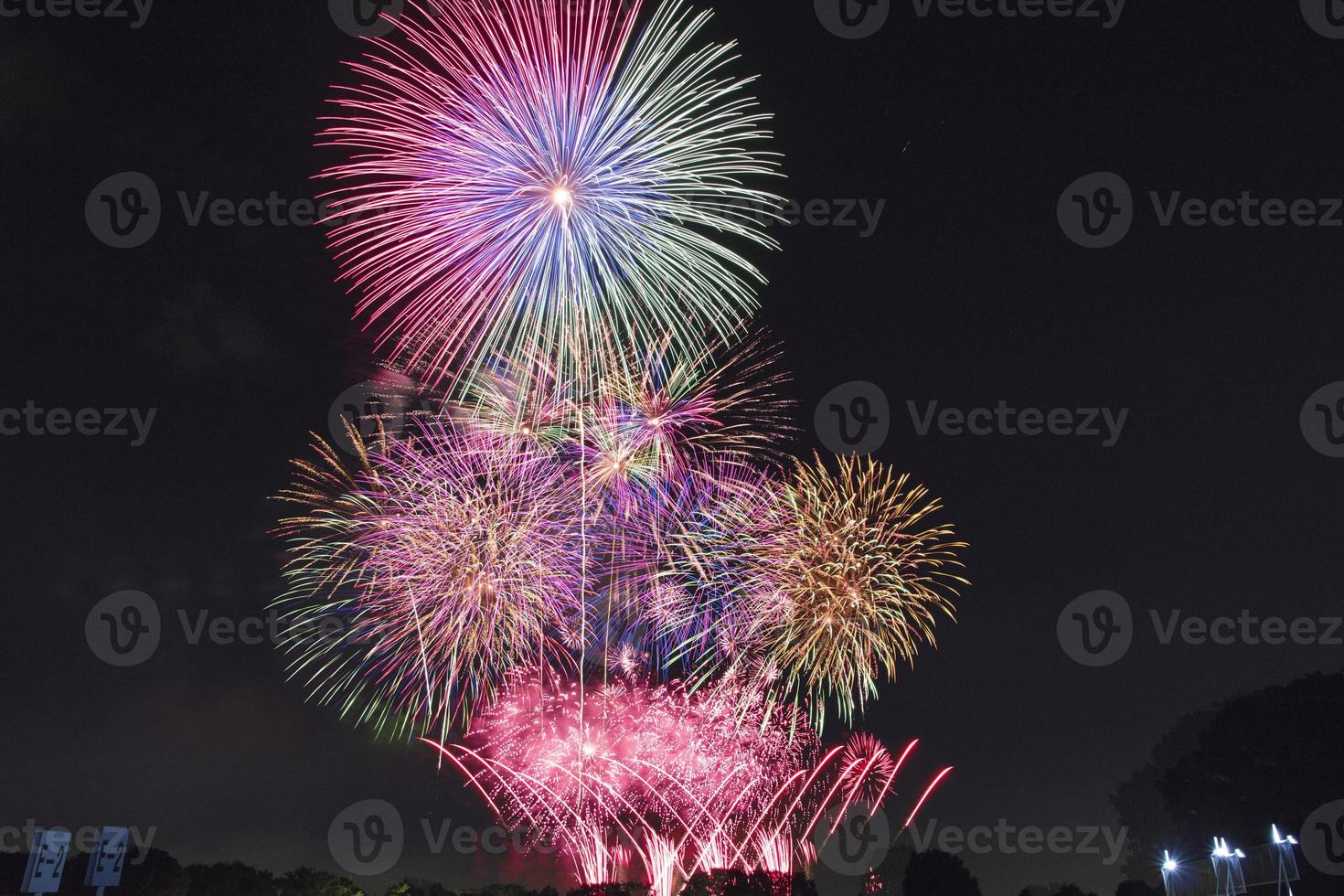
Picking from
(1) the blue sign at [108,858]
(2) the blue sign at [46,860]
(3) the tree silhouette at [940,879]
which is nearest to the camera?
(2) the blue sign at [46,860]

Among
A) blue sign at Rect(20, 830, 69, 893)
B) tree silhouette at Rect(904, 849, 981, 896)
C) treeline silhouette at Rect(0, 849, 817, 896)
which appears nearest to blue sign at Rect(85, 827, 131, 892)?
blue sign at Rect(20, 830, 69, 893)

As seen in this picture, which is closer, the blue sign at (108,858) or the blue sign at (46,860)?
the blue sign at (46,860)

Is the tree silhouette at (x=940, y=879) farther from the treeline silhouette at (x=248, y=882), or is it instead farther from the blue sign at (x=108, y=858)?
the blue sign at (x=108, y=858)

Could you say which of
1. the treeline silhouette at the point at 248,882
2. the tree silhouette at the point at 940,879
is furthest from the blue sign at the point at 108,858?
the tree silhouette at the point at 940,879

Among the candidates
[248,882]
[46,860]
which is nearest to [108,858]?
[46,860]

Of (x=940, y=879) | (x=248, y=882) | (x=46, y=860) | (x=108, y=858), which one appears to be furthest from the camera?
(x=248, y=882)

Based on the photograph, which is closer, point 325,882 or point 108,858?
point 108,858

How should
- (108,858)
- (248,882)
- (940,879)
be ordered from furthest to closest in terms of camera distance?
1. (248,882)
2. (940,879)
3. (108,858)

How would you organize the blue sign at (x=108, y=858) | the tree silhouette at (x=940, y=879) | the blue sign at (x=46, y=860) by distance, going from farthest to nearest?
1. the tree silhouette at (x=940, y=879)
2. the blue sign at (x=108, y=858)
3. the blue sign at (x=46, y=860)

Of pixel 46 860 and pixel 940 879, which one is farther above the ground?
pixel 46 860

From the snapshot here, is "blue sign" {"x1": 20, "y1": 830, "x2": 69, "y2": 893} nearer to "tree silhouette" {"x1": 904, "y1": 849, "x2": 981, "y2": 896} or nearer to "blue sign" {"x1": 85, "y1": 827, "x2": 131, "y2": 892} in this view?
"blue sign" {"x1": 85, "y1": 827, "x2": 131, "y2": 892}

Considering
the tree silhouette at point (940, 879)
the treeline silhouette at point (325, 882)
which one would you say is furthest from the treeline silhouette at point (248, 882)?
the tree silhouette at point (940, 879)

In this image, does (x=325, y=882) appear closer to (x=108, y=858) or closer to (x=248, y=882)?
(x=248, y=882)

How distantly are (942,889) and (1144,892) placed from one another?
6.63 metres
